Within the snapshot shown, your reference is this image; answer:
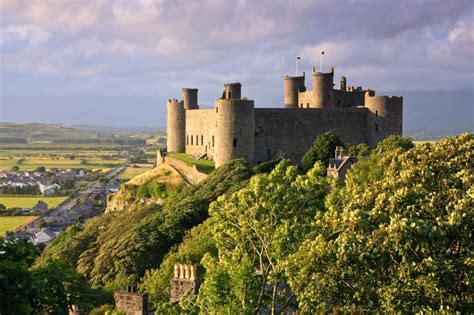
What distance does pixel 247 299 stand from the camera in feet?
56.8

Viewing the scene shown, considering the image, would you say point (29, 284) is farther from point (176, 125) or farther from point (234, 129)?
point (176, 125)

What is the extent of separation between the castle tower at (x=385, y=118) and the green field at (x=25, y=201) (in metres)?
56.9

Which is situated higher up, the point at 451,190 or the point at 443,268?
the point at 451,190

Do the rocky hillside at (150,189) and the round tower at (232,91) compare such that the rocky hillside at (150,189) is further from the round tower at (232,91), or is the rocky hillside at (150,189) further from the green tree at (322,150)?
the green tree at (322,150)

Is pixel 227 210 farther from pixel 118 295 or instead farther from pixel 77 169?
pixel 77 169

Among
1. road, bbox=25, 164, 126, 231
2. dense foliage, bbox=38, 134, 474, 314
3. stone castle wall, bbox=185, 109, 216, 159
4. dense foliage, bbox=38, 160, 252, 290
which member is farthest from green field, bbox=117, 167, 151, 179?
dense foliage, bbox=38, 134, 474, 314

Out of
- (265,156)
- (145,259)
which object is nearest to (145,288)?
(145,259)

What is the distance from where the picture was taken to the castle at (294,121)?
47188mm

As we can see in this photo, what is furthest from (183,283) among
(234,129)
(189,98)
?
(189,98)

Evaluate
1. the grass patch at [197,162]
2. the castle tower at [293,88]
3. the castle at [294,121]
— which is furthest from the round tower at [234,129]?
the castle tower at [293,88]

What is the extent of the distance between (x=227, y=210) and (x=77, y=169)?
14003 cm

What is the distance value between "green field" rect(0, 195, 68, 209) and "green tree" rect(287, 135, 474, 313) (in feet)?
274

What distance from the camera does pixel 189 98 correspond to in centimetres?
5641

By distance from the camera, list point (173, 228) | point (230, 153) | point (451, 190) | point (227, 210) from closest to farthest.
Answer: point (451, 190)
point (227, 210)
point (173, 228)
point (230, 153)
